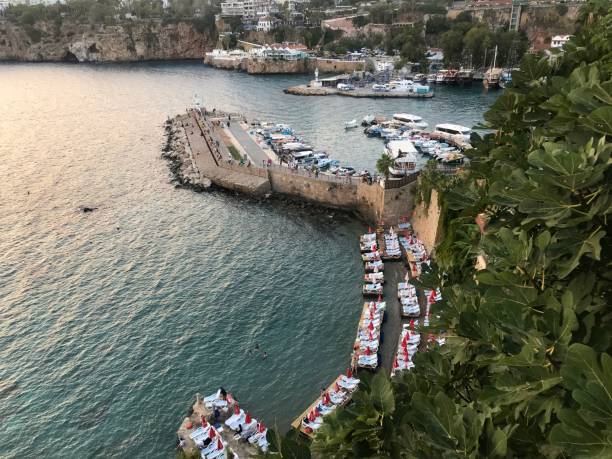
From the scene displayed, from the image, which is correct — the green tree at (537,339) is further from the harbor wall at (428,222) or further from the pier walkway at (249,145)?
the pier walkway at (249,145)

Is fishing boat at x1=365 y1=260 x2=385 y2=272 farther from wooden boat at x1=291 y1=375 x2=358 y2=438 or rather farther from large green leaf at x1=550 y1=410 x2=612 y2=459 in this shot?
large green leaf at x1=550 y1=410 x2=612 y2=459

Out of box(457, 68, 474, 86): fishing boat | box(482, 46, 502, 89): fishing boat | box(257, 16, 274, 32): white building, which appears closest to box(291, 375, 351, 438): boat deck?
box(482, 46, 502, 89): fishing boat

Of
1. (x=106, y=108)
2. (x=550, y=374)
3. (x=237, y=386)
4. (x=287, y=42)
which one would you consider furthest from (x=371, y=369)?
(x=287, y=42)

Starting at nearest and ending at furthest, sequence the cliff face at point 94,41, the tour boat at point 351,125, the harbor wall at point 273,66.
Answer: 1. the tour boat at point 351,125
2. the harbor wall at point 273,66
3. the cliff face at point 94,41

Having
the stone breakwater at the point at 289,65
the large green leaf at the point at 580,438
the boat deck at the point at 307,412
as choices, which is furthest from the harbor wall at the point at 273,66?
the large green leaf at the point at 580,438

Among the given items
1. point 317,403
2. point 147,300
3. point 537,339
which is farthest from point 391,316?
point 537,339

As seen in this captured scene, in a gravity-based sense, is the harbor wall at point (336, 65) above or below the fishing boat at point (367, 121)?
above

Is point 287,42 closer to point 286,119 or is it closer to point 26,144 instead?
point 286,119
